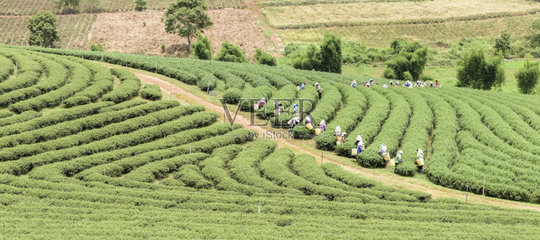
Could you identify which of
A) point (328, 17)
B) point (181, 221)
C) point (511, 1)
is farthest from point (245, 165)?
point (511, 1)

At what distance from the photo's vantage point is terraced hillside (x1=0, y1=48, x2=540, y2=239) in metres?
22.5

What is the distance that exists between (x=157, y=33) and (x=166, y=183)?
6688 cm

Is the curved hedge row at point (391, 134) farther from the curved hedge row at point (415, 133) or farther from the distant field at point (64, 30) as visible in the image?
the distant field at point (64, 30)

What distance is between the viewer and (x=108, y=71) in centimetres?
4859

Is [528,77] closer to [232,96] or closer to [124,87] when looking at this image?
[232,96]

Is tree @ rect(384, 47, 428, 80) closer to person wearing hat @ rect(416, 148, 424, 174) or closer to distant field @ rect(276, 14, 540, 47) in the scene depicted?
distant field @ rect(276, 14, 540, 47)

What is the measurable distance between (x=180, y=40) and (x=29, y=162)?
207ft

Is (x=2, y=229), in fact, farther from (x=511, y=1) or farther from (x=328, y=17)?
(x=511, y=1)

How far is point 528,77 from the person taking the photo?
6962 cm

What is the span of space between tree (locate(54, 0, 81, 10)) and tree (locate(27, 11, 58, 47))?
15956mm

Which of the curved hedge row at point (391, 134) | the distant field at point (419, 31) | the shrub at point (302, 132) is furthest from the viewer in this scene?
the distant field at point (419, 31)

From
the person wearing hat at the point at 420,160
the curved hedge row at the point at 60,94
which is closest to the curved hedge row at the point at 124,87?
the curved hedge row at the point at 60,94

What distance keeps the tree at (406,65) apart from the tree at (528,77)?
42.2 feet

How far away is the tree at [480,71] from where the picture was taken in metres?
71.1
